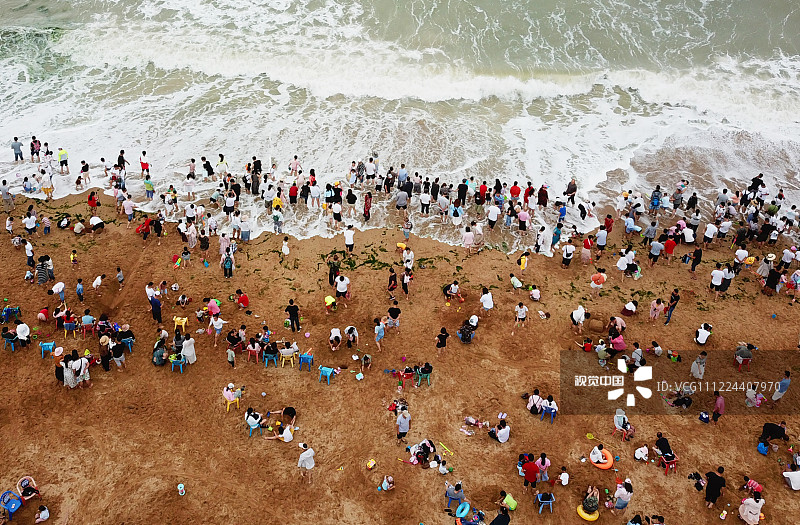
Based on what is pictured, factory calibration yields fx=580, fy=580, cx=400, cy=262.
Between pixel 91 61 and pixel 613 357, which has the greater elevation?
pixel 91 61

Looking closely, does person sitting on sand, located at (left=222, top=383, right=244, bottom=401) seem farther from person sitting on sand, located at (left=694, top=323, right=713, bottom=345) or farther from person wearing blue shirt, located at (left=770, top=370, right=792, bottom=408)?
person wearing blue shirt, located at (left=770, top=370, right=792, bottom=408)

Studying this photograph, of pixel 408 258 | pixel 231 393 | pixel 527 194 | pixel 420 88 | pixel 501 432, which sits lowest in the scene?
pixel 501 432

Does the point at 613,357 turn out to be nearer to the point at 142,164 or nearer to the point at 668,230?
the point at 668,230

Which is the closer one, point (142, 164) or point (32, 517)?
point (32, 517)

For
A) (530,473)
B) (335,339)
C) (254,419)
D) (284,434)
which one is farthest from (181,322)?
(530,473)

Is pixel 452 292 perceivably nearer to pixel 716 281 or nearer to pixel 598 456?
pixel 598 456

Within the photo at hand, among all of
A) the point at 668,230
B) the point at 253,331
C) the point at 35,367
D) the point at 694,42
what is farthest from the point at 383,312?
the point at 694,42

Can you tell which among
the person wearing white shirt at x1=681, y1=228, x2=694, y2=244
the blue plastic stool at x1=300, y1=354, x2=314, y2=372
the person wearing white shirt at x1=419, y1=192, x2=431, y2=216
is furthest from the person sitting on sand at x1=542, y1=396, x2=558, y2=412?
the person wearing white shirt at x1=681, y1=228, x2=694, y2=244
